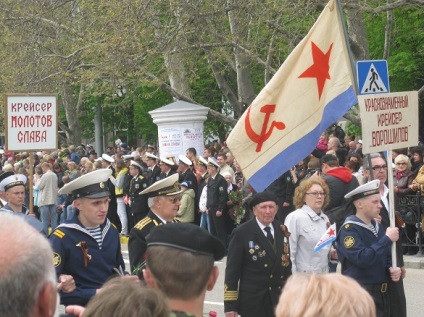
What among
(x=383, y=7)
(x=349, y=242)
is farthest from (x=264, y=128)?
(x=383, y=7)

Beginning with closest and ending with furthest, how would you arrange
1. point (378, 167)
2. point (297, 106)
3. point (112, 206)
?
point (297, 106), point (378, 167), point (112, 206)

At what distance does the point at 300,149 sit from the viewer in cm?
754

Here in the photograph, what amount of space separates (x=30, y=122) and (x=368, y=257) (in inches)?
211

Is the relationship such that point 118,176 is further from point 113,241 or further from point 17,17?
point 113,241

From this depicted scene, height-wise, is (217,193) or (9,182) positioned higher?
(9,182)

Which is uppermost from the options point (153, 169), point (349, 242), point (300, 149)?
point (153, 169)

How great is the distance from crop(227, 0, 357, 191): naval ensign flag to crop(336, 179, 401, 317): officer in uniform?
0.61 m

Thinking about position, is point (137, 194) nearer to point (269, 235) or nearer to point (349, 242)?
point (269, 235)

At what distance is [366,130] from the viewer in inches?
291

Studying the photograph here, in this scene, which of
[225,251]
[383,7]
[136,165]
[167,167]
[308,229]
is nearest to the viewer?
[225,251]

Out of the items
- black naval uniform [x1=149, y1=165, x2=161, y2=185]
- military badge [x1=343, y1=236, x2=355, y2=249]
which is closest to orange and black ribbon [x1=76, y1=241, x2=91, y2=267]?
military badge [x1=343, y1=236, x2=355, y2=249]

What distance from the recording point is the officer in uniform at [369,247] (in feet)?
23.7

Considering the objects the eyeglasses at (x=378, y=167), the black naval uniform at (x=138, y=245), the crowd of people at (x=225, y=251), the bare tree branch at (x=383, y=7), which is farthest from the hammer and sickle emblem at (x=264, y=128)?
the bare tree branch at (x=383, y=7)

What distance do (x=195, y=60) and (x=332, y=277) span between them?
19655mm
